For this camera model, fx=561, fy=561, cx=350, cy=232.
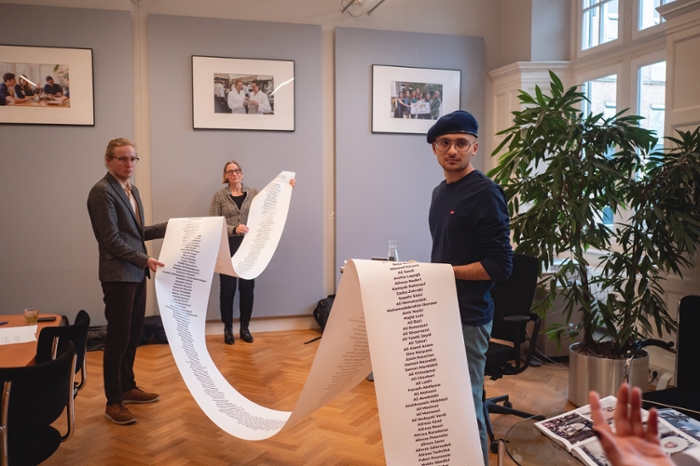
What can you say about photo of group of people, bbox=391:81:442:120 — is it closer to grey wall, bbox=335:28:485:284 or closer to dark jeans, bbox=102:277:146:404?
grey wall, bbox=335:28:485:284

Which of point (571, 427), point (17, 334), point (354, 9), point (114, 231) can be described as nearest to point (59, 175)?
point (114, 231)

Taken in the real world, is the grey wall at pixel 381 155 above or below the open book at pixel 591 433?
above

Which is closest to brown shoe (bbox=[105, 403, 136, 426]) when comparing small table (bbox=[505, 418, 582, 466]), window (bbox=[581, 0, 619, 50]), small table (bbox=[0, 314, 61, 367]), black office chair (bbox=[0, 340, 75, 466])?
small table (bbox=[0, 314, 61, 367])

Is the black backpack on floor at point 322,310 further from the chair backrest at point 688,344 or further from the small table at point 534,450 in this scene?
the small table at point 534,450

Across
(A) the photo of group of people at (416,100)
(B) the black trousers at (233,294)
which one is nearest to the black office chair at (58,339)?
(B) the black trousers at (233,294)

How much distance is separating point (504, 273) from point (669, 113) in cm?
249

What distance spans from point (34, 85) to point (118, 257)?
2.85 metres

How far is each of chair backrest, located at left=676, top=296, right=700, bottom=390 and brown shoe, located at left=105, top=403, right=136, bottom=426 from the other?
9.59 ft

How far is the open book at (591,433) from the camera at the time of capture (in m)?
1.69

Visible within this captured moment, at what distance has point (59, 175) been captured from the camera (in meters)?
5.14

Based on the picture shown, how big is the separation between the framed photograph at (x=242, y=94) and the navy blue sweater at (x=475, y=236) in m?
3.70

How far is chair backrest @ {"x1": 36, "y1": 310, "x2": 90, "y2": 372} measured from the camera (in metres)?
2.28

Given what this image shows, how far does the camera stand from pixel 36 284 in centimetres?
512

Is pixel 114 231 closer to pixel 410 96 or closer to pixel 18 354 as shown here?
pixel 18 354
